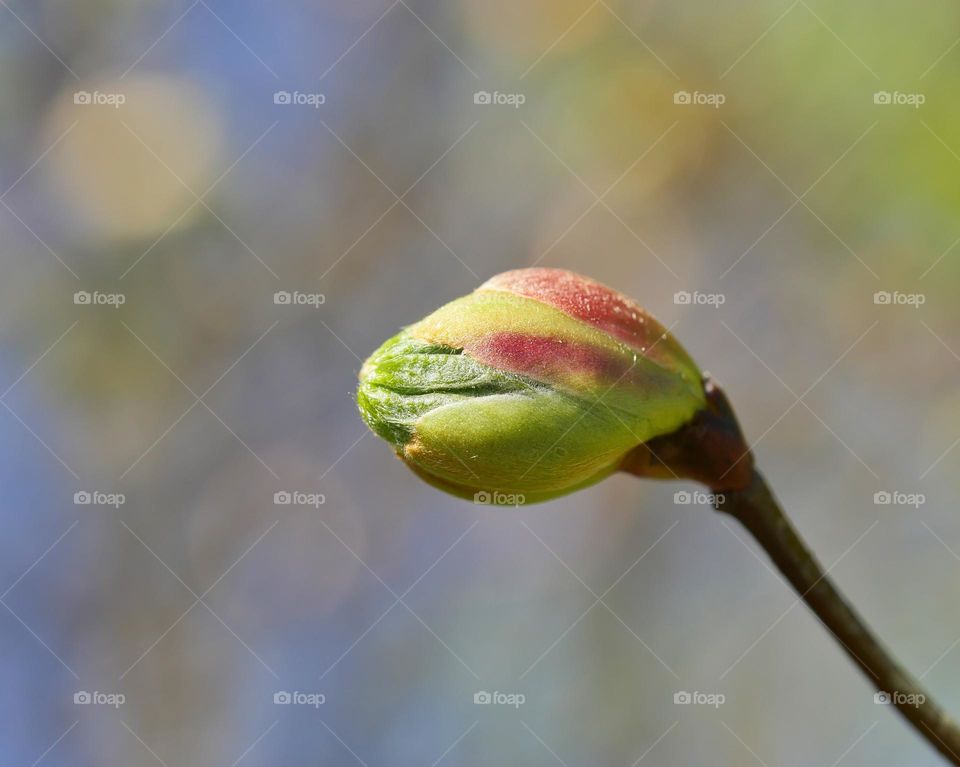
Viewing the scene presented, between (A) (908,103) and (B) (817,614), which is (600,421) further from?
(A) (908,103)

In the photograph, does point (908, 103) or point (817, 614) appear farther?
point (908, 103)

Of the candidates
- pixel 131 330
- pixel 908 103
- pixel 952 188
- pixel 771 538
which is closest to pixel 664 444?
pixel 771 538

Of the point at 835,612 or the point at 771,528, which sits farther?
the point at 771,528

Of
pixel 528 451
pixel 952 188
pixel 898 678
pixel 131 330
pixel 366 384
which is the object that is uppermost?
pixel 952 188

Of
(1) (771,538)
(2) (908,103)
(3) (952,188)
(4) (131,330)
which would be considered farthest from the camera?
(4) (131,330)

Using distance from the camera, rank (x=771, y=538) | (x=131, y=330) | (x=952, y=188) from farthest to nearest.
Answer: (x=131, y=330), (x=952, y=188), (x=771, y=538)

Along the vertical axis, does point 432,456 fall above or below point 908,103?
below

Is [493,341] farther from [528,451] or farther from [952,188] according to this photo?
[952,188]

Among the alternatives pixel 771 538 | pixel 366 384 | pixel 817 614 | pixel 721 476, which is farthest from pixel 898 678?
pixel 366 384
